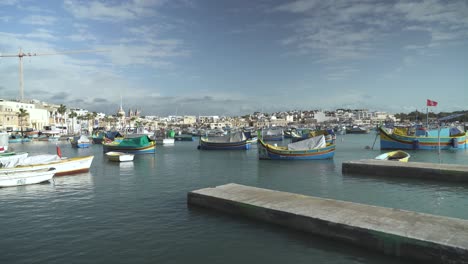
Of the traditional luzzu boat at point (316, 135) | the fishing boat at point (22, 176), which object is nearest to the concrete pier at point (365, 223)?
the fishing boat at point (22, 176)

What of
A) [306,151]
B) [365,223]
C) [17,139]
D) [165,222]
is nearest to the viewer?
[365,223]

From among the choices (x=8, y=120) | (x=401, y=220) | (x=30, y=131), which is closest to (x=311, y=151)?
(x=401, y=220)

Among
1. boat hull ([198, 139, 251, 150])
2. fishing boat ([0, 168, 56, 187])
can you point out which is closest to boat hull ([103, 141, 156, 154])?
boat hull ([198, 139, 251, 150])

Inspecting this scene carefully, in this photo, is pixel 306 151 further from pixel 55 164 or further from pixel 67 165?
pixel 55 164

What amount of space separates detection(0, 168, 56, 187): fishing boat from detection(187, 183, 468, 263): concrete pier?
627 inches

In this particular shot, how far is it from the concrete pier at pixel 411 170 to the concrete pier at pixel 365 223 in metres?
14.9

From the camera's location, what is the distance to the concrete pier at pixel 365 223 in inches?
370

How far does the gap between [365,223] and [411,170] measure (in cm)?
1774

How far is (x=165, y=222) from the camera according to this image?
47.2ft

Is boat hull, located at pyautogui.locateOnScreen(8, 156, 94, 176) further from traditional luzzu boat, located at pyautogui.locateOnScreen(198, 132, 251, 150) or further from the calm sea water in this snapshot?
traditional luzzu boat, located at pyautogui.locateOnScreen(198, 132, 251, 150)

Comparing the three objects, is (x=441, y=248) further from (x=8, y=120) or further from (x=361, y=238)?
(x=8, y=120)

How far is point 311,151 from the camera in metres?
39.4

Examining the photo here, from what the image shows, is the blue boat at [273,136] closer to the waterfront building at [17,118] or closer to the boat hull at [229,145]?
the boat hull at [229,145]

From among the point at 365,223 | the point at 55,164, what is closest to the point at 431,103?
the point at 365,223
